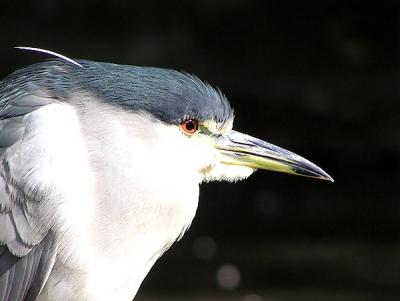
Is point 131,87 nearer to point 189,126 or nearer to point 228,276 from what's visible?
point 189,126

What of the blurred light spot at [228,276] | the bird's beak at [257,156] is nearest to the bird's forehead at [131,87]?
the bird's beak at [257,156]

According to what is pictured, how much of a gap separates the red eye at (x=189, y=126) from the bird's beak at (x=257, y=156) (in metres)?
0.15

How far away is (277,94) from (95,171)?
11.4 feet

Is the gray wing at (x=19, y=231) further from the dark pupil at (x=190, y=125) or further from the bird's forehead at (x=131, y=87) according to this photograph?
the dark pupil at (x=190, y=125)

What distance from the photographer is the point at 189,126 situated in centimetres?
354

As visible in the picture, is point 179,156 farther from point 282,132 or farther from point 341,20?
point 282,132

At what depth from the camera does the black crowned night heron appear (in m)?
3.32

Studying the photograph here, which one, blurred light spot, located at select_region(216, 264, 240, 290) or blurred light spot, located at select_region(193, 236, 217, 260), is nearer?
blurred light spot, located at select_region(216, 264, 240, 290)

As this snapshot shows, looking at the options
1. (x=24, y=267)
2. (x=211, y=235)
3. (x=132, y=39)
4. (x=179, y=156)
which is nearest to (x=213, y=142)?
(x=179, y=156)

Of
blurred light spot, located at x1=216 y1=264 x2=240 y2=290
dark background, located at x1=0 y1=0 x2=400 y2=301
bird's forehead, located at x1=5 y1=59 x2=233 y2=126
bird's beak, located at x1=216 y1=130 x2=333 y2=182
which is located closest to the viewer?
bird's forehead, located at x1=5 y1=59 x2=233 y2=126

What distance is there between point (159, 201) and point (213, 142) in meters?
0.33

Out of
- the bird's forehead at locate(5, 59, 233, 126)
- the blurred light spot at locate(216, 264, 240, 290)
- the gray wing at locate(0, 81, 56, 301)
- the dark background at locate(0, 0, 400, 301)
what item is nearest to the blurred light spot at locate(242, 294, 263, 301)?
the dark background at locate(0, 0, 400, 301)

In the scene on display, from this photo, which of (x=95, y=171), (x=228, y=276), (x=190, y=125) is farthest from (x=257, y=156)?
(x=228, y=276)

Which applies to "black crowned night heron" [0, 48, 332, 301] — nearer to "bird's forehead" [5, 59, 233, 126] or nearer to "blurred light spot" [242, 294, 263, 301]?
"bird's forehead" [5, 59, 233, 126]
